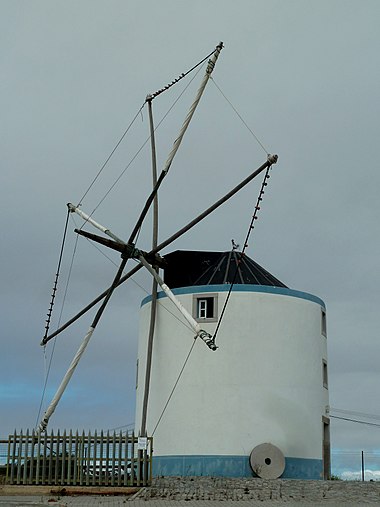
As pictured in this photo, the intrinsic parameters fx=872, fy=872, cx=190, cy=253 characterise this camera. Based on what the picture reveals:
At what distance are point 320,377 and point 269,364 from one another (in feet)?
8.47

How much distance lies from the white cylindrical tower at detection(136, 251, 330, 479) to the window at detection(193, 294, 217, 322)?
4cm

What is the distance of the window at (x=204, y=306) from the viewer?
31078 mm

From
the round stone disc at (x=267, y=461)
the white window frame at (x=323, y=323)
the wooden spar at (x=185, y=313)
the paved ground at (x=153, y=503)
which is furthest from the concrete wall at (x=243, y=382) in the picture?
the paved ground at (x=153, y=503)

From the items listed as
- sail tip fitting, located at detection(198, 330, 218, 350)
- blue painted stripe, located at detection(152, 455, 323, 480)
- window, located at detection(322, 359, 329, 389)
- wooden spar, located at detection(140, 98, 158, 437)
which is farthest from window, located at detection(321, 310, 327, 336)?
sail tip fitting, located at detection(198, 330, 218, 350)

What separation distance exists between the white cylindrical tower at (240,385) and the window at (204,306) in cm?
4

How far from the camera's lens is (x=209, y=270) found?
34.1m

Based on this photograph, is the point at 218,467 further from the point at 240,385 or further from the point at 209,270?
the point at 209,270

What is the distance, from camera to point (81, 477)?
2733 cm

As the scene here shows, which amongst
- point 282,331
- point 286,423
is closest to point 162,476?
point 286,423

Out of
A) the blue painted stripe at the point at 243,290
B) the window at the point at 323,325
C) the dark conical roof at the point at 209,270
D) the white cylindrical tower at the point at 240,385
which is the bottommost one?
the white cylindrical tower at the point at 240,385

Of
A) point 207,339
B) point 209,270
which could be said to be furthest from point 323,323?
point 207,339

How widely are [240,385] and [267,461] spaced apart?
269 cm

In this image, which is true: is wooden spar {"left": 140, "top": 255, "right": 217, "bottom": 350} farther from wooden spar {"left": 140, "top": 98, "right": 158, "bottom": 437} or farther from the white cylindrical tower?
the white cylindrical tower

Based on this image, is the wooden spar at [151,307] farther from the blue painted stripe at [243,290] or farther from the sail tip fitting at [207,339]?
the sail tip fitting at [207,339]
